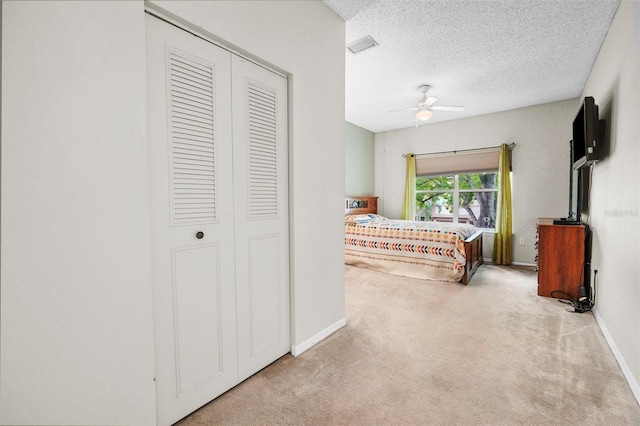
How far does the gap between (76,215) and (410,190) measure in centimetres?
550

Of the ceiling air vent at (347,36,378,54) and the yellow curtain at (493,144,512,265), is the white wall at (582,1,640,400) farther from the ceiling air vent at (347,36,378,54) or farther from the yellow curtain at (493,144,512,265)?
the yellow curtain at (493,144,512,265)

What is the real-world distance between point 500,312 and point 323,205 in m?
2.09

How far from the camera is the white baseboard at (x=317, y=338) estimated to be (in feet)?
6.54

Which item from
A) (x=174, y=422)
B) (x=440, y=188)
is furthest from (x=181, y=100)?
(x=440, y=188)

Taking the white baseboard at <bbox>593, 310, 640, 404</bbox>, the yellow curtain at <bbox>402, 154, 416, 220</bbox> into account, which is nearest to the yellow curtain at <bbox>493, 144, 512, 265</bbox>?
the yellow curtain at <bbox>402, 154, 416, 220</bbox>

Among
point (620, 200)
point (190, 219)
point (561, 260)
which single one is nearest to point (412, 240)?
point (561, 260)

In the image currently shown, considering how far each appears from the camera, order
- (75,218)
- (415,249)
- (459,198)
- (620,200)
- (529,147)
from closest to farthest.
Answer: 1. (75,218)
2. (620,200)
3. (415,249)
4. (529,147)
5. (459,198)

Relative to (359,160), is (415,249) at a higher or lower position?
lower

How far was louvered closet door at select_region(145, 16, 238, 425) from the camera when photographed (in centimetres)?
131

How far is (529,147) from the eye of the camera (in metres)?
4.65

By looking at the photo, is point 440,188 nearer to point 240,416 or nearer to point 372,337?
point 372,337

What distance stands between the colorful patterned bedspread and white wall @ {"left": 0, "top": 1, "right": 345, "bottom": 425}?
343cm

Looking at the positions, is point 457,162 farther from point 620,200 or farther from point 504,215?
point 620,200

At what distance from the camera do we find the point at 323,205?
221 cm
